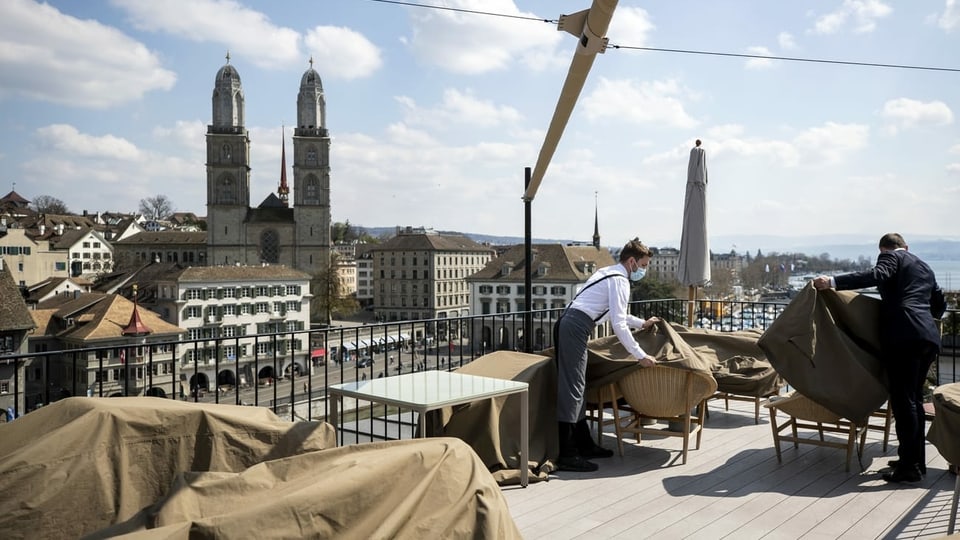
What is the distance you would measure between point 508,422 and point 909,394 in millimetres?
2569

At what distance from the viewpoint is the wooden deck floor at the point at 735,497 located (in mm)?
3629

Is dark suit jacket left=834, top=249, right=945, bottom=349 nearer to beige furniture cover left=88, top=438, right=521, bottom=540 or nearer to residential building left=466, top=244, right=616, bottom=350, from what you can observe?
beige furniture cover left=88, top=438, right=521, bottom=540

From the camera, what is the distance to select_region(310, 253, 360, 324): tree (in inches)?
2864

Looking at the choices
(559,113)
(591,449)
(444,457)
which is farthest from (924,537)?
(559,113)

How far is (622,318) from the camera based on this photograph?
481 centimetres

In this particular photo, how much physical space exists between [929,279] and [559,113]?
2.68 meters

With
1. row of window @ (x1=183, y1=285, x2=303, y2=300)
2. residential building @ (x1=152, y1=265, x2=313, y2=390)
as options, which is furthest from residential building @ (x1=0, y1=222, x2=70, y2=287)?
row of window @ (x1=183, y1=285, x2=303, y2=300)

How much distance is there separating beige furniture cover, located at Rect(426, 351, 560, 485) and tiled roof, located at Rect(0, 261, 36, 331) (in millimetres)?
29140

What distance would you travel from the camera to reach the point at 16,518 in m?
2.05

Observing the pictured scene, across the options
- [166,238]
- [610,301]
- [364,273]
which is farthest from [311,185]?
[610,301]

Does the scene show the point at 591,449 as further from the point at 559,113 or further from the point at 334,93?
the point at 334,93

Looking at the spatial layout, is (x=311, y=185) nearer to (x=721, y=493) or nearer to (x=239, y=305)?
(x=239, y=305)

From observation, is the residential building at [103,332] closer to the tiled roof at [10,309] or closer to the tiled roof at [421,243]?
the tiled roof at [10,309]

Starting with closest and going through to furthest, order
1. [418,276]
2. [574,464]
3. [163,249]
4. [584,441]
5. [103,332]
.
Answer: [574,464] < [584,441] < [103,332] < [418,276] < [163,249]
